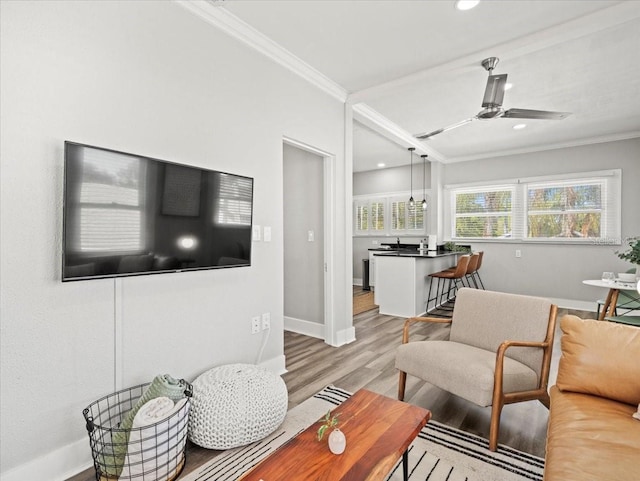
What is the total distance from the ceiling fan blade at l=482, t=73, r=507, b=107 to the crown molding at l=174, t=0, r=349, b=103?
1442 mm

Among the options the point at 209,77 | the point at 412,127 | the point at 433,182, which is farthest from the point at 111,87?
the point at 433,182

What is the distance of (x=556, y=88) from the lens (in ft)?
11.7

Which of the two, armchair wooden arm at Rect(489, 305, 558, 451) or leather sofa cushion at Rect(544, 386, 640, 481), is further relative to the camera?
armchair wooden arm at Rect(489, 305, 558, 451)

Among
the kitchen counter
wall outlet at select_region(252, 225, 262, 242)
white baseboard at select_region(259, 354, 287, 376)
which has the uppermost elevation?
wall outlet at select_region(252, 225, 262, 242)

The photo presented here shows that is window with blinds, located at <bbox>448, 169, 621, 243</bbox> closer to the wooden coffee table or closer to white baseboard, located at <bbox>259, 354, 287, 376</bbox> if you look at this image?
white baseboard, located at <bbox>259, 354, 287, 376</bbox>

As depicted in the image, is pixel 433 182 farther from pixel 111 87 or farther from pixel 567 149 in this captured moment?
pixel 111 87

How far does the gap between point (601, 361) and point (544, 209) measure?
4.99 meters

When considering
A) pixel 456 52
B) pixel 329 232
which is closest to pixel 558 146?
pixel 456 52

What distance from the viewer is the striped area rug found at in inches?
66.1

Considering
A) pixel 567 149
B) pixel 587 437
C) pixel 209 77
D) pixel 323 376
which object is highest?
pixel 567 149

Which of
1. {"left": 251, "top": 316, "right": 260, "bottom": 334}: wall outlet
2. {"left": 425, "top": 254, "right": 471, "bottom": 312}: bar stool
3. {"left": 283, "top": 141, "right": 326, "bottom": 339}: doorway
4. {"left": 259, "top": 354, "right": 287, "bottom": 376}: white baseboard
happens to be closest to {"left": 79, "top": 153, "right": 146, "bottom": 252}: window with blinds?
{"left": 251, "top": 316, "right": 260, "bottom": 334}: wall outlet

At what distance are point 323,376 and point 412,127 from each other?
3.65 m

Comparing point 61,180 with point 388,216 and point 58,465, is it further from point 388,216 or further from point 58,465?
point 388,216

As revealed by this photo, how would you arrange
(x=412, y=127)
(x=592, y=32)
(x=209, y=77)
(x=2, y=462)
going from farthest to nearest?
(x=412, y=127) < (x=592, y=32) < (x=209, y=77) < (x=2, y=462)
